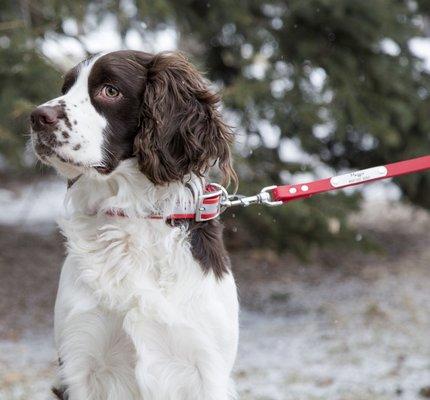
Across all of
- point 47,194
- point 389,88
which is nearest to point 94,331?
point 389,88

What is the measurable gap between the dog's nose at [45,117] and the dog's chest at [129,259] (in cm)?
45

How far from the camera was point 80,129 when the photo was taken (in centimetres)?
270

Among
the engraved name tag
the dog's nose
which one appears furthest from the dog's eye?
the engraved name tag

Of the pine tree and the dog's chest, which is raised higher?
the dog's chest

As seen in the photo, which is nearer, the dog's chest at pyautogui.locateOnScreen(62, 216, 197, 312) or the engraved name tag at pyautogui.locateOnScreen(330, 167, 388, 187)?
the dog's chest at pyautogui.locateOnScreen(62, 216, 197, 312)

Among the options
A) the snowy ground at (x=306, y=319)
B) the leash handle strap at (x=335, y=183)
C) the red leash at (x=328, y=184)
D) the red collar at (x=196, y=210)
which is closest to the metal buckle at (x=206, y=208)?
the red collar at (x=196, y=210)

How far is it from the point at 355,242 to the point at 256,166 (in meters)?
1.00

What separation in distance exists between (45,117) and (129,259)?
587mm

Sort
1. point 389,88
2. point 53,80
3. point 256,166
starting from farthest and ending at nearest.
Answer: point 389,88, point 256,166, point 53,80

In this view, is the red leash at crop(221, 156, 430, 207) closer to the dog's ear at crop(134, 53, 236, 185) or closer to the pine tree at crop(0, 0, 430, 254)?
the dog's ear at crop(134, 53, 236, 185)

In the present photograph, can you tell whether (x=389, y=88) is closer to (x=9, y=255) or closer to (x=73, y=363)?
(x=9, y=255)

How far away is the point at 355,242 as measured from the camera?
6582mm

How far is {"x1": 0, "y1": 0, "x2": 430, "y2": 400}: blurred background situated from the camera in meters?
5.20

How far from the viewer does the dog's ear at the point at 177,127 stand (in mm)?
2854
